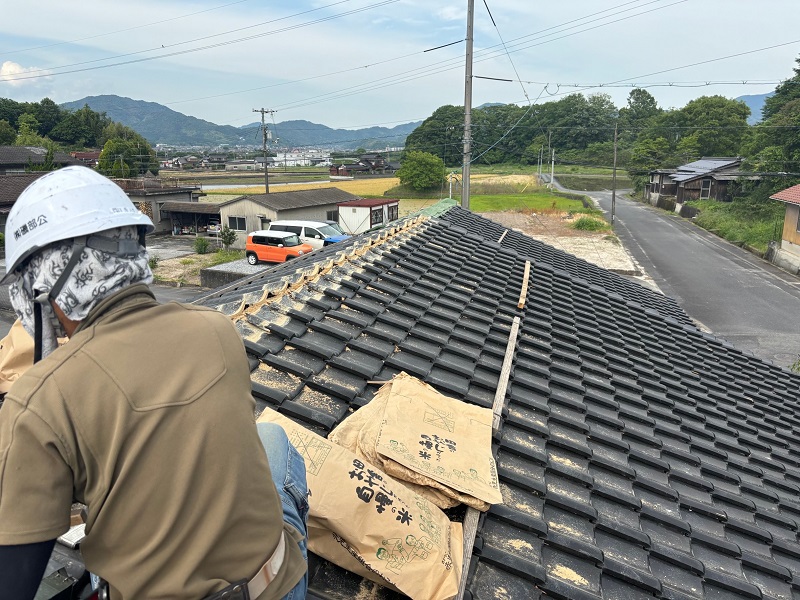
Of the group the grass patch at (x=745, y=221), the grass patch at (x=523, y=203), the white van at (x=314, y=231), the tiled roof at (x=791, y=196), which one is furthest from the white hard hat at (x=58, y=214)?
the grass patch at (x=523, y=203)

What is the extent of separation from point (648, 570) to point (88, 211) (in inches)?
118

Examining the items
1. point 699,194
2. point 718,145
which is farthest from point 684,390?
point 718,145

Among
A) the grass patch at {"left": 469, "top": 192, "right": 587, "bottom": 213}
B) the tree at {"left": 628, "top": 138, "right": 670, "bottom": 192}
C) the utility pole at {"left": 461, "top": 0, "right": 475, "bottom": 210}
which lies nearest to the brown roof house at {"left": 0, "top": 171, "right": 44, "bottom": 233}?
the utility pole at {"left": 461, "top": 0, "right": 475, "bottom": 210}

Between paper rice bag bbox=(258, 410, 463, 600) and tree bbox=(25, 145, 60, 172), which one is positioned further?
tree bbox=(25, 145, 60, 172)

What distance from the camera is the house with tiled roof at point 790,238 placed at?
26328 mm

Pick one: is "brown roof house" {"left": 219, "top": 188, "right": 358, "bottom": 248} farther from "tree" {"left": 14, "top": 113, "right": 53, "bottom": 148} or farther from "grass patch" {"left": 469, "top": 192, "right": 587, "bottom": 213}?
"tree" {"left": 14, "top": 113, "right": 53, "bottom": 148}

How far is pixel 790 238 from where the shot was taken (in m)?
27.5

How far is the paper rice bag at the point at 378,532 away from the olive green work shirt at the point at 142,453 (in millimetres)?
647

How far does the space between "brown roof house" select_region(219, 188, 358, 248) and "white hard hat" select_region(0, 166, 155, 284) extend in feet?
94.9

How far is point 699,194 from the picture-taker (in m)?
49.2

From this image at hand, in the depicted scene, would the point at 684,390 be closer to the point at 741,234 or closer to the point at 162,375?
the point at 162,375

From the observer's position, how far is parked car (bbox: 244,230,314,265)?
78.7 feet

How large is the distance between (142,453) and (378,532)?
3.54 feet

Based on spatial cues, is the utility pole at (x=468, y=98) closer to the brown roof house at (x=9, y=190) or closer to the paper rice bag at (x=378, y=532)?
the paper rice bag at (x=378, y=532)
